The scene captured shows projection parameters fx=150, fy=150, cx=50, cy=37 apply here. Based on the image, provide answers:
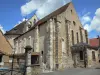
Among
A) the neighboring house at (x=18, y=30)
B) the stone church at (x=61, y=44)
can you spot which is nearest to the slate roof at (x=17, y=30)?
the neighboring house at (x=18, y=30)

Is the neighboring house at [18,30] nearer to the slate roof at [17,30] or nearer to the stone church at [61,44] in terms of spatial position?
the slate roof at [17,30]

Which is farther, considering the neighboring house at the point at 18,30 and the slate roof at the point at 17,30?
the slate roof at the point at 17,30

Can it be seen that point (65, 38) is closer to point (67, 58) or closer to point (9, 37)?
point (67, 58)

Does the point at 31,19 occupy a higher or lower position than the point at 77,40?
higher

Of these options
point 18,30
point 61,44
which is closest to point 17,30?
point 18,30

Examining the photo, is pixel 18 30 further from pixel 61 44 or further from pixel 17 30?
pixel 61 44

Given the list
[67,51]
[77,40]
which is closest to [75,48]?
[67,51]

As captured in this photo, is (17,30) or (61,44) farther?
(17,30)

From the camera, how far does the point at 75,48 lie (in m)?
32.4

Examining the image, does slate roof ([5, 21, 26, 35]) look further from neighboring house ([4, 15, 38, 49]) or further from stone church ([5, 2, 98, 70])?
stone church ([5, 2, 98, 70])

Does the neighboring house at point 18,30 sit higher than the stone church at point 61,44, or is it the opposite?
the neighboring house at point 18,30

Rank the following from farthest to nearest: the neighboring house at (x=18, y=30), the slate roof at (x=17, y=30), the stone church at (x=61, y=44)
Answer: the slate roof at (x=17, y=30) → the neighboring house at (x=18, y=30) → the stone church at (x=61, y=44)

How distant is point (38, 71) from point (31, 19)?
115 ft

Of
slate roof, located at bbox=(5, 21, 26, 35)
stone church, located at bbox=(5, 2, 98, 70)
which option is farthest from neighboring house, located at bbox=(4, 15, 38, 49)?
stone church, located at bbox=(5, 2, 98, 70)
